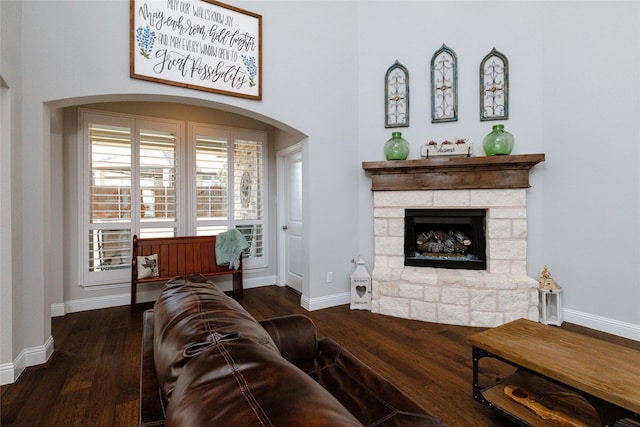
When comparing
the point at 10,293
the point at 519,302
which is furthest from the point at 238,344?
the point at 519,302

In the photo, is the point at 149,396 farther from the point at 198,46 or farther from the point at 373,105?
the point at 373,105

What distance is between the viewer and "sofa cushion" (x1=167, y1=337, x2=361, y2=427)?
497 mm

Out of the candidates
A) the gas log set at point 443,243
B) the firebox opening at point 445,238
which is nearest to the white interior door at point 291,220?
the firebox opening at point 445,238

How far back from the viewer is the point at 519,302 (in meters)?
2.92

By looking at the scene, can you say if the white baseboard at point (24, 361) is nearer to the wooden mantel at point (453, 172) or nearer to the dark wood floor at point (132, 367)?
the dark wood floor at point (132, 367)

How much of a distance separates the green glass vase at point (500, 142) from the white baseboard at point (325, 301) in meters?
2.24

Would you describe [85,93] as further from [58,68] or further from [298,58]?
[298,58]

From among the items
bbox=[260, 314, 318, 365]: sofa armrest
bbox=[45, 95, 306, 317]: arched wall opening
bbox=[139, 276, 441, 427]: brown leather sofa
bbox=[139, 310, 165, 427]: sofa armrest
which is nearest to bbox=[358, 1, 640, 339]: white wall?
bbox=[45, 95, 306, 317]: arched wall opening

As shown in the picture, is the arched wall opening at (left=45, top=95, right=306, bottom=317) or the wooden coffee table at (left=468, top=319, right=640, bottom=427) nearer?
the wooden coffee table at (left=468, top=319, right=640, bottom=427)

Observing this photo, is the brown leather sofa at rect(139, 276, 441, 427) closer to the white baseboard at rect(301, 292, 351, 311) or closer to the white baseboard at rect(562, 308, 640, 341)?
the white baseboard at rect(301, 292, 351, 311)

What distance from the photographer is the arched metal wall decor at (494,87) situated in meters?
3.28

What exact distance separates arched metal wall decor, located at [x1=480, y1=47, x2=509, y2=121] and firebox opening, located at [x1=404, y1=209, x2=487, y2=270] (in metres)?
1.08

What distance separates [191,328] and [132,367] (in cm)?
192

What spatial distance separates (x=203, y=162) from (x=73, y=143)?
1.36 m
